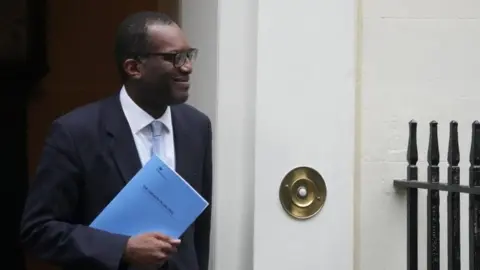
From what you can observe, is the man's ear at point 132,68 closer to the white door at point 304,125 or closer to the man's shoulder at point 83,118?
the man's shoulder at point 83,118

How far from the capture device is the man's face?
2.42m

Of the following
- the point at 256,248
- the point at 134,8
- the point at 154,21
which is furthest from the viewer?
the point at 134,8

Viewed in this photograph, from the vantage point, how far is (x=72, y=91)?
551 centimetres

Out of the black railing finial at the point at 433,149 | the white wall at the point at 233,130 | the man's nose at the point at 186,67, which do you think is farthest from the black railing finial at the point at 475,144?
the man's nose at the point at 186,67

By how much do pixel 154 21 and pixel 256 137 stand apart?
0.74 m

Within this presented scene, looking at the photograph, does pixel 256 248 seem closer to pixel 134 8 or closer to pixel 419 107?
pixel 419 107

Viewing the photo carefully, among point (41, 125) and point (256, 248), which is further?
point (41, 125)

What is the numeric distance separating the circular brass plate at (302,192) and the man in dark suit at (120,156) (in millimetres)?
545

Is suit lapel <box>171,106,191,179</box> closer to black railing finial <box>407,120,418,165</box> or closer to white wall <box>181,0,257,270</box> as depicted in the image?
white wall <box>181,0,257,270</box>

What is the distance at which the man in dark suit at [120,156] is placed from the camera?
2312 millimetres

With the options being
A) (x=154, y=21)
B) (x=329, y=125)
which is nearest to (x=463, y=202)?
(x=329, y=125)

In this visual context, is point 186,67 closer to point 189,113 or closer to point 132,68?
point 132,68

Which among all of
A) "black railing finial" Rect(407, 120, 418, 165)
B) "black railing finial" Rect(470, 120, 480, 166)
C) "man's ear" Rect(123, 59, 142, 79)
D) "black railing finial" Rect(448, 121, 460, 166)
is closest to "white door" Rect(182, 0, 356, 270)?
"black railing finial" Rect(407, 120, 418, 165)

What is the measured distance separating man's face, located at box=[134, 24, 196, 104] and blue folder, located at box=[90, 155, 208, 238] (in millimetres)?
238
